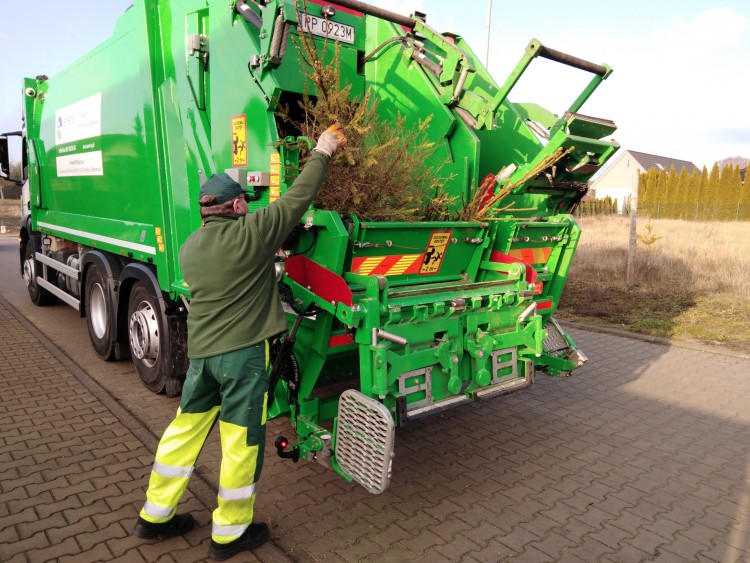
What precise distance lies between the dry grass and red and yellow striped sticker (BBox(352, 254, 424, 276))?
4621 mm

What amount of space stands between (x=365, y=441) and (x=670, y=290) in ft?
25.8

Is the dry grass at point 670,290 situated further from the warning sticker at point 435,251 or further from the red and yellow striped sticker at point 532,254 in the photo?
the warning sticker at point 435,251

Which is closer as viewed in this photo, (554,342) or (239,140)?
(239,140)

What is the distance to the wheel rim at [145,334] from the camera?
14.0ft

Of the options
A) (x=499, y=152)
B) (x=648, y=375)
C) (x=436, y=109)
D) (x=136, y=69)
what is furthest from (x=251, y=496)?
(x=648, y=375)

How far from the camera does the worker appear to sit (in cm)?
241

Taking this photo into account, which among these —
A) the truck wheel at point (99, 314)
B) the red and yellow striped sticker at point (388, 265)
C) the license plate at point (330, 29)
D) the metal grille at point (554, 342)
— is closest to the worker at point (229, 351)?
the red and yellow striped sticker at point (388, 265)

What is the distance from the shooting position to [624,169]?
4612cm

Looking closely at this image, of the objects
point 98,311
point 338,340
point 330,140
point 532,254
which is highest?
point 330,140

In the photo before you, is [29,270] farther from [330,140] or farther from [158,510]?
[330,140]

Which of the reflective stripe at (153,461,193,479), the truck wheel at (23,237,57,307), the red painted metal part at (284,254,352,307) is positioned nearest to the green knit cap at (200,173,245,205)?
the red painted metal part at (284,254,352,307)

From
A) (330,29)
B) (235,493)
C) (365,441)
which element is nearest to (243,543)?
(235,493)

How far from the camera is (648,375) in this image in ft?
17.3

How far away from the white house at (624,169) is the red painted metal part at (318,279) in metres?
46.2
